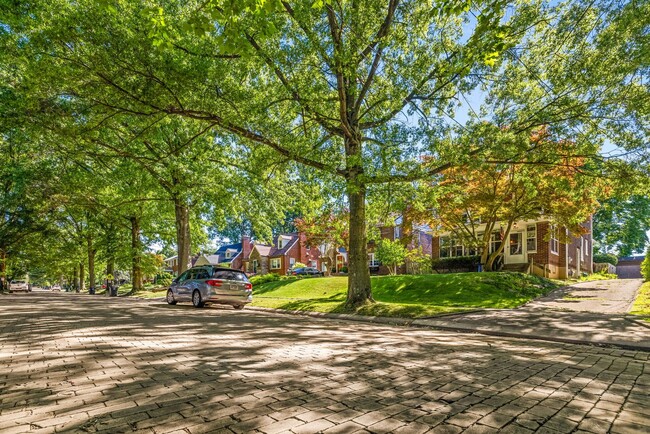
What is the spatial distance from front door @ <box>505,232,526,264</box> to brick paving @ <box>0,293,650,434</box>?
952 inches

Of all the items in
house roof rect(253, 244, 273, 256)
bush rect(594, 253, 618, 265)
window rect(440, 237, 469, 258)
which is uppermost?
window rect(440, 237, 469, 258)

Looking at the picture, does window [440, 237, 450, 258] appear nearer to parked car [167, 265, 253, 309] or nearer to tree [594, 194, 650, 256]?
parked car [167, 265, 253, 309]

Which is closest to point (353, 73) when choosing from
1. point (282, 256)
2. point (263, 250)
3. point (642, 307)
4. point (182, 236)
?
point (642, 307)

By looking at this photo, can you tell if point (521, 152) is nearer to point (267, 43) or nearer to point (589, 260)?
point (267, 43)

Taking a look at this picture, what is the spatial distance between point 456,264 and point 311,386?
28.5 metres

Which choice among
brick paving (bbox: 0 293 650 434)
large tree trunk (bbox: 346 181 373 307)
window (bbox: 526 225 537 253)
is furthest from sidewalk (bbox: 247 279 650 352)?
window (bbox: 526 225 537 253)

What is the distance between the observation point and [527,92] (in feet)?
41.1

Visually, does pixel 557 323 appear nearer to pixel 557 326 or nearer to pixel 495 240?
pixel 557 326

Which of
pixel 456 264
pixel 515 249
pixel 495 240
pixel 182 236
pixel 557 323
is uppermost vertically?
pixel 182 236

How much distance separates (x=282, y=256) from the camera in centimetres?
5394

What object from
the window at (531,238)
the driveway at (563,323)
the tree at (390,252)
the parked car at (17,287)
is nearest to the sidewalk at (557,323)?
the driveway at (563,323)

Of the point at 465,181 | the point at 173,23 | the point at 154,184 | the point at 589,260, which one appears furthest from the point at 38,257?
the point at 589,260

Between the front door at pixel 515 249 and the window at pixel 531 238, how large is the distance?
42cm

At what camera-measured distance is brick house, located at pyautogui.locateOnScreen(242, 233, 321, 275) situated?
53.8m
